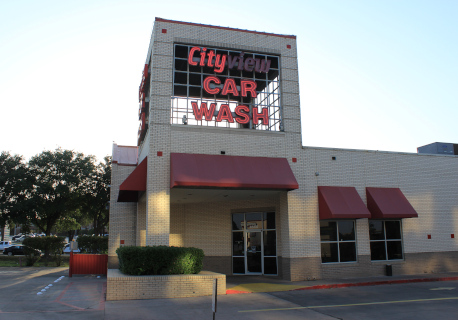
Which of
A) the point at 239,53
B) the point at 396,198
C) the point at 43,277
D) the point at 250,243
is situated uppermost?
the point at 239,53

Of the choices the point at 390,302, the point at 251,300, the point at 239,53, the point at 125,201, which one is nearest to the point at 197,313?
the point at 251,300

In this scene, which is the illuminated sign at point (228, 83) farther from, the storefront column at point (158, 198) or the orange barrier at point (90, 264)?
the orange barrier at point (90, 264)

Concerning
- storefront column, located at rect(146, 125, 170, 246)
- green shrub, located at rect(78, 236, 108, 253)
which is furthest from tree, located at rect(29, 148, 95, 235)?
storefront column, located at rect(146, 125, 170, 246)

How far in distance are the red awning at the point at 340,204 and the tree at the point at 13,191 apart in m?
30.2

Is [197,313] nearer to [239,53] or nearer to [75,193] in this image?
[239,53]

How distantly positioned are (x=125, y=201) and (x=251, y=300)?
974 centimetres

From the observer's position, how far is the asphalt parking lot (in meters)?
10.8

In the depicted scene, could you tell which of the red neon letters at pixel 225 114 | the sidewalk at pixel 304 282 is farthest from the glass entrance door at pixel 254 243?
the red neon letters at pixel 225 114

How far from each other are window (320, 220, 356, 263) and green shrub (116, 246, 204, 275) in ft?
22.9

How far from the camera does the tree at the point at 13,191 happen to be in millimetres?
37250

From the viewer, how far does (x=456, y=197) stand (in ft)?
71.2

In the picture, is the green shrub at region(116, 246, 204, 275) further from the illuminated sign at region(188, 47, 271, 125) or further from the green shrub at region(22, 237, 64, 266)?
the green shrub at region(22, 237, 64, 266)

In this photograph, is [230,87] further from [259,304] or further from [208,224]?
[259,304]

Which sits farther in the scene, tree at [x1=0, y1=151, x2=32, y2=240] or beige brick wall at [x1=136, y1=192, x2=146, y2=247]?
tree at [x1=0, y1=151, x2=32, y2=240]
